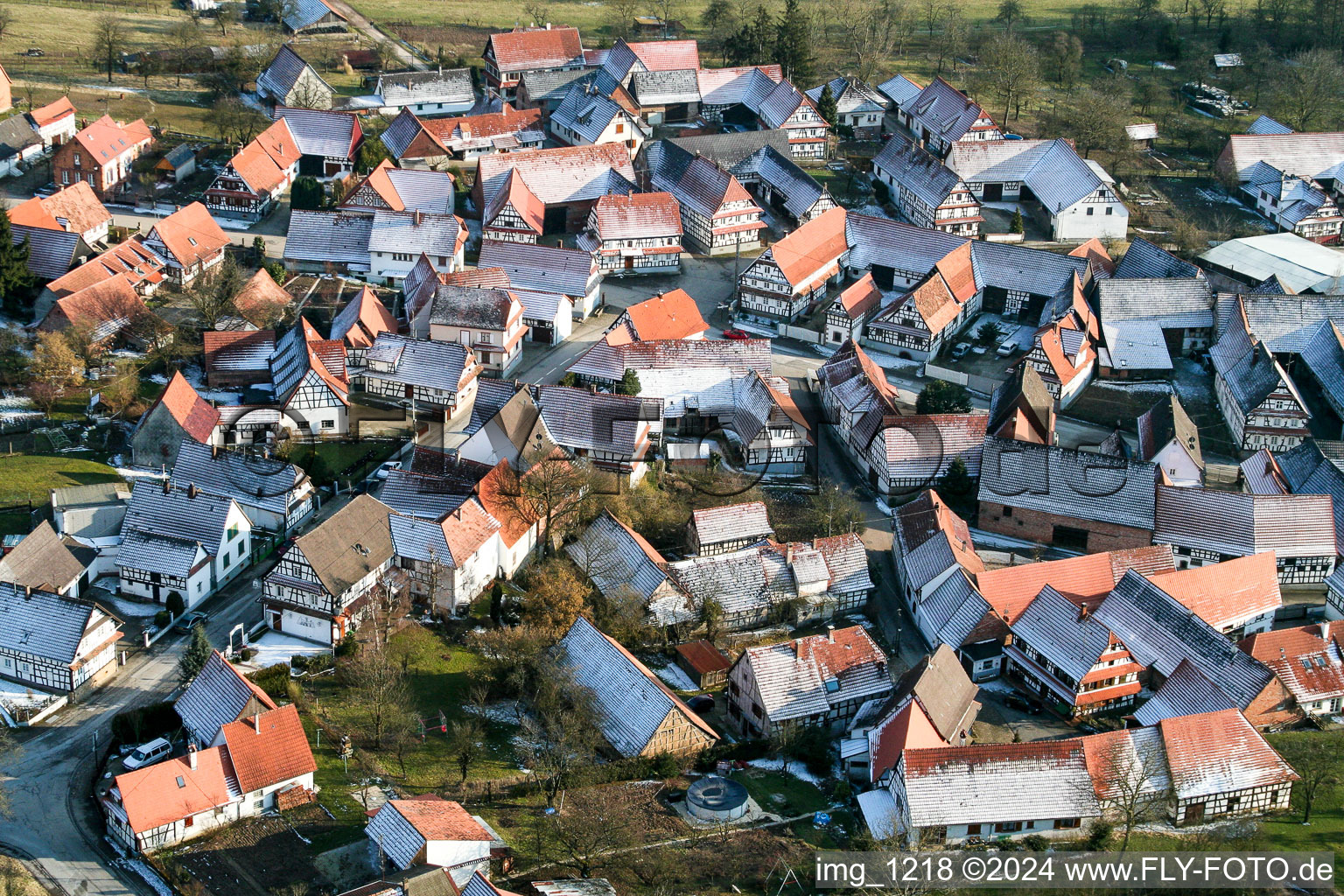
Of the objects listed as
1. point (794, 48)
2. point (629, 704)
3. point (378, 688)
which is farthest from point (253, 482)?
point (794, 48)

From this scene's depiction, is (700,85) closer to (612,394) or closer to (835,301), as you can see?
(835,301)

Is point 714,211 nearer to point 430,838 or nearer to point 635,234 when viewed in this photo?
point 635,234

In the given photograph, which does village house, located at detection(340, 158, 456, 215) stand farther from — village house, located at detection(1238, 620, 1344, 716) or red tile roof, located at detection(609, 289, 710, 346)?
village house, located at detection(1238, 620, 1344, 716)

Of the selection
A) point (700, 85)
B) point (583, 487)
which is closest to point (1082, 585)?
point (583, 487)

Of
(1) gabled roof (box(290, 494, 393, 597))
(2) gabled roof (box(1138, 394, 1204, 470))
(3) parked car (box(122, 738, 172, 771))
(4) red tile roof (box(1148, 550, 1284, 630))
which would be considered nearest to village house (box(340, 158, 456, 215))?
(1) gabled roof (box(290, 494, 393, 597))

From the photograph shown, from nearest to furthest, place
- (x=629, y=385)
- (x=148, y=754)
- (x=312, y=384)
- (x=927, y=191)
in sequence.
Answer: (x=148, y=754)
(x=312, y=384)
(x=629, y=385)
(x=927, y=191)

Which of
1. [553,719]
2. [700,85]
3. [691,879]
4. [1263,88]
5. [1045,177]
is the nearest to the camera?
[691,879]
